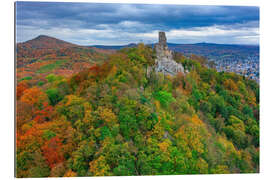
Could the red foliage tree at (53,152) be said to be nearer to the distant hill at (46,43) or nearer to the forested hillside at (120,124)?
the forested hillside at (120,124)

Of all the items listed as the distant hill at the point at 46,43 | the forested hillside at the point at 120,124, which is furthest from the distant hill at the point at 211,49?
the distant hill at the point at 46,43

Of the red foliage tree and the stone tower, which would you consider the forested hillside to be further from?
the stone tower

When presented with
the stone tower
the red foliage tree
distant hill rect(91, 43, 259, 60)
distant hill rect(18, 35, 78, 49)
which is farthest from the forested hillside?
distant hill rect(91, 43, 259, 60)

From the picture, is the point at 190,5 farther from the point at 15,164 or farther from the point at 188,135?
the point at 15,164

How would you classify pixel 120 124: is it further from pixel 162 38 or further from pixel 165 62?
pixel 165 62

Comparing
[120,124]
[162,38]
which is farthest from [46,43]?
[162,38]

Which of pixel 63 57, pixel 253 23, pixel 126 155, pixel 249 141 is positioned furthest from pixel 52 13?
pixel 249 141
